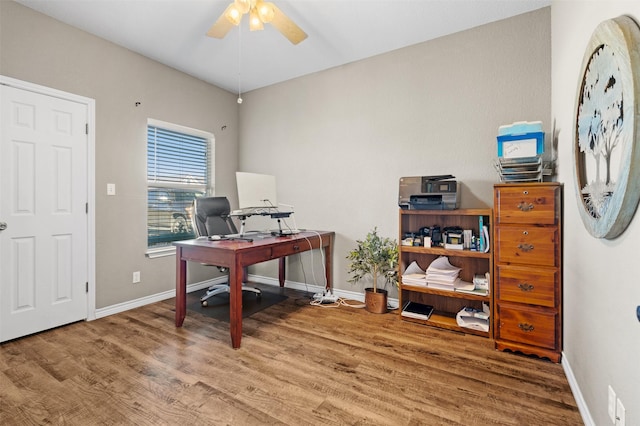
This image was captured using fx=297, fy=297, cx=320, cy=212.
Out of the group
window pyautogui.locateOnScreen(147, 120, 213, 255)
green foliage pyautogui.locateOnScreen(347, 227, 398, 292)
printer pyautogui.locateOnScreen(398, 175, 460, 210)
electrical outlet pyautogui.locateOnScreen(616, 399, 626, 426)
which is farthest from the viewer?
window pyautogui.locateOnScreen(147, 120, 213, 255)

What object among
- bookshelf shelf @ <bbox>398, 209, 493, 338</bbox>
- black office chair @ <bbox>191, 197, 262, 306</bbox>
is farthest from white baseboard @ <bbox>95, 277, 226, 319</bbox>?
bookshelf shelf @ <bbox>398, 209, 493, 338</bbox>

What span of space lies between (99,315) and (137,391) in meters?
1.52

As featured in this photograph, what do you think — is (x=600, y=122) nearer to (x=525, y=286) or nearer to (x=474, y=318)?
(x=525, y=286)

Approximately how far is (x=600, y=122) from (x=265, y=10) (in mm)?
2018

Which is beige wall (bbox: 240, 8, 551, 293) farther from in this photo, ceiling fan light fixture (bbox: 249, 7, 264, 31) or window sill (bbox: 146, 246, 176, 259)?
ceiling fan light fixture (bbox: 249, 7, 264, 31)

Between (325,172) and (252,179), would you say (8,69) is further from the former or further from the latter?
(325,172)

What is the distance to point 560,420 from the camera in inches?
58.5

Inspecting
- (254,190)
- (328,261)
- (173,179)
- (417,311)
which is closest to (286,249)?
(254,190)

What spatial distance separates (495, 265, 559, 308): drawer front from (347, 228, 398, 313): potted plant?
948 millimetres

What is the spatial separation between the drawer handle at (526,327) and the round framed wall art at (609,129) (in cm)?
102

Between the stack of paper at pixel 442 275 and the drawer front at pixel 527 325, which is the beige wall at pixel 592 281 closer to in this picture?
the drawer front at pixel 527 325

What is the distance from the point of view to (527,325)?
211cm

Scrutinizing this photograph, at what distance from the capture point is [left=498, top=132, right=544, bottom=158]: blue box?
2.16 metres

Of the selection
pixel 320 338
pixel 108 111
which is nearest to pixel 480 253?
pixel 320 338
